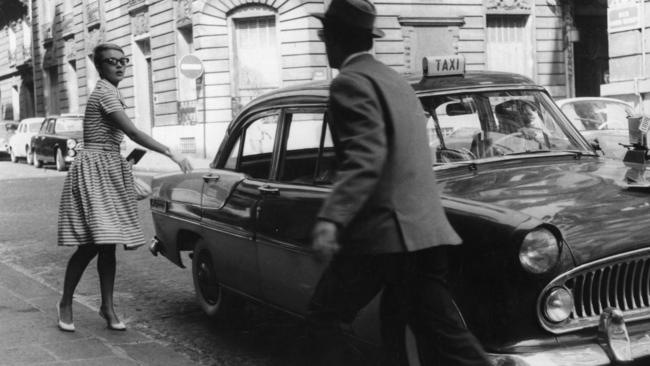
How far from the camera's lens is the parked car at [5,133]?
35.0 meters

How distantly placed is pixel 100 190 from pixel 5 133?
3207 cm

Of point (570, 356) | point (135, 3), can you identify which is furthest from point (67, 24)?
point (570, 356)

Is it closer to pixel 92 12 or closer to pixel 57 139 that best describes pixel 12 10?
pixel 92 12

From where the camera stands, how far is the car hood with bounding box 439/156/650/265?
395 cm

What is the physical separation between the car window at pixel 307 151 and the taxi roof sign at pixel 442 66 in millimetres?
680

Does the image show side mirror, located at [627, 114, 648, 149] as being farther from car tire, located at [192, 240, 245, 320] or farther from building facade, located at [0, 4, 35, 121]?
building facade, located at [0, 4, 35, 121]

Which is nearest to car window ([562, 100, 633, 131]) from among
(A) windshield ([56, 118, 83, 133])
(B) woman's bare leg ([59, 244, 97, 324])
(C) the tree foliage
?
(B) woman's bare leg ([59, 244, 97, 324])

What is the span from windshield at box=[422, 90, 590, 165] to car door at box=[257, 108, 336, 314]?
24.9 inches

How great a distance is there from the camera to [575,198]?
A: 13.9ft

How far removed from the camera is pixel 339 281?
3658mm

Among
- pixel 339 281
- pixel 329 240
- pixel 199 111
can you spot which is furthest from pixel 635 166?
pixel 199 111

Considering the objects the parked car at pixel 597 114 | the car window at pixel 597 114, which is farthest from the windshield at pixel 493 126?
the car window at pixel 597 114

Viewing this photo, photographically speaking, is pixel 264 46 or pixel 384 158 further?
pixel 264 46

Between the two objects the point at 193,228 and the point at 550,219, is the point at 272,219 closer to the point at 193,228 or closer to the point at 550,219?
the point at 193,228
